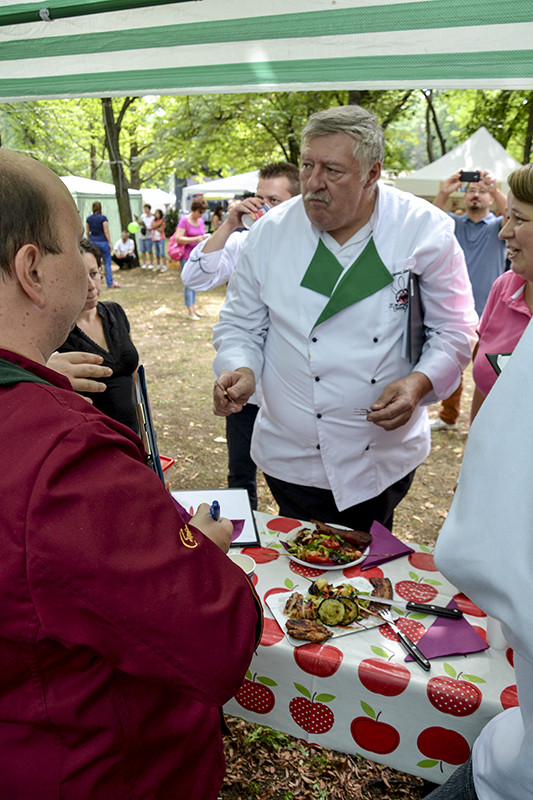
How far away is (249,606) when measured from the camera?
949 millimetres

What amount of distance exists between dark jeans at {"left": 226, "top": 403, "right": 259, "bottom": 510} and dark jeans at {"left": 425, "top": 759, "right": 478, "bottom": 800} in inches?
85.0

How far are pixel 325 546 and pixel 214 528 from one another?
2.54 ft

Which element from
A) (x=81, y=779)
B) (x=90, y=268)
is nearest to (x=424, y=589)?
(x=81, y=779)

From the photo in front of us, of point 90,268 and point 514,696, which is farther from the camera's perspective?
point 90,268

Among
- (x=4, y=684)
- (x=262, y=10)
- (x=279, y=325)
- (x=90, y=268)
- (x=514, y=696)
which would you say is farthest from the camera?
(x=90, y=268)

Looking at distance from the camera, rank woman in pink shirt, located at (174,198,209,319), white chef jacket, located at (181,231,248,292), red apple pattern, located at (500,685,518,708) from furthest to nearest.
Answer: woman in pink shirt, located at (174,198,209,319)
white chef jacket, located at (181,231,248,292)
red apple pattern, located at (500,685,518,708)

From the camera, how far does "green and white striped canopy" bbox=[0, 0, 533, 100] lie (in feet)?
5.77

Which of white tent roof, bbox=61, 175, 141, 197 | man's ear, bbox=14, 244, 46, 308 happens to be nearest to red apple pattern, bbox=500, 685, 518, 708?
man's ear, bbox=14, 244, 46, 308

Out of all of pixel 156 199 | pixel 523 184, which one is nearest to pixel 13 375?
pixel 523 184

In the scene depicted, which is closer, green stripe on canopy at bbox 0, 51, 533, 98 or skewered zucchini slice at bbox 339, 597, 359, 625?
skewered zucchini slice at bbox 339, 597, 359, 625

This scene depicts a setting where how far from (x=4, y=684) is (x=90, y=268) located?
2.31 metres

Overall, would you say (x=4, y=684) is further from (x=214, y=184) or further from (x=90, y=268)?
(x=214, y=184)

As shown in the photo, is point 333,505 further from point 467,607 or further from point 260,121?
point 260,121

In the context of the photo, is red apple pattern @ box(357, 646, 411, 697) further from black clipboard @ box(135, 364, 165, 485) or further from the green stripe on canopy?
the green stripe on canopy
